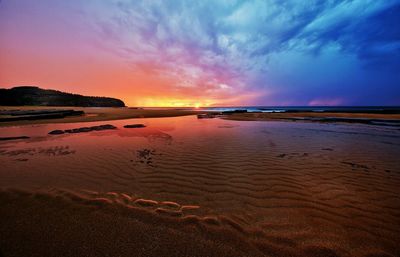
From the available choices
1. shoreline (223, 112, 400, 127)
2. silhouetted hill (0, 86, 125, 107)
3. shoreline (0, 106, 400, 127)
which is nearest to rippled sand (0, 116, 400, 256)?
shoreline (0, 106, 400, 127)

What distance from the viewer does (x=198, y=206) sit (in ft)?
10.1

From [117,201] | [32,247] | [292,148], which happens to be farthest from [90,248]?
[292,148]

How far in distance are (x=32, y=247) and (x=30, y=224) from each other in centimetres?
66

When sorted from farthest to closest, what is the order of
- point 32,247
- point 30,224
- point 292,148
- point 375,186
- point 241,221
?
point 292,148
point 375,186
point 241,221
point 30,224
point 32,247

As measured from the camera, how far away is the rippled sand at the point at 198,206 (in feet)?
7.11

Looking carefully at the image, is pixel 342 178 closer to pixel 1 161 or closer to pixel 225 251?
pixel 225 251

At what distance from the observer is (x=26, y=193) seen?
3.37 meters

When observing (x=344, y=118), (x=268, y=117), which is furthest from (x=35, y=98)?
(x=344, y=118)

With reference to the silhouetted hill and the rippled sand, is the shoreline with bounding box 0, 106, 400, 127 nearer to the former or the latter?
the rippled sand

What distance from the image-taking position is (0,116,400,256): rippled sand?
217cm

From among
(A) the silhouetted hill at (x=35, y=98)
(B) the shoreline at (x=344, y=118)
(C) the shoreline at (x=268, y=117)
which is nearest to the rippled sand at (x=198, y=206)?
(C) the shoreline at (x=268, y=117)

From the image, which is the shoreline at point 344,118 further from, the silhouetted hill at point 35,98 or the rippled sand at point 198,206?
the silhouetted hill at point 35,98

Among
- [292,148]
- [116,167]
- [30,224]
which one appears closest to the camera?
[30,224]

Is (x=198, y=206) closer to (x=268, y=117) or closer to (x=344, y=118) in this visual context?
(x=268, y=117)
